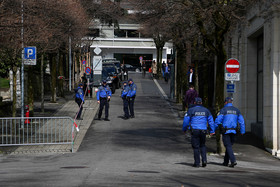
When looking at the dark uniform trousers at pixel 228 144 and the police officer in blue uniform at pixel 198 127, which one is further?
the dark uniform trousers at pixel 228 144

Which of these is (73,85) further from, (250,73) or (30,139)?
(30,139)

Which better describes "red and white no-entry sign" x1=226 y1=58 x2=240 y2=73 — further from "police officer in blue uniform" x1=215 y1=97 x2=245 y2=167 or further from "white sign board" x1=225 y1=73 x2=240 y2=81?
"police officer in blue uniform" x1=215 y1=97 x2=245 y2=167

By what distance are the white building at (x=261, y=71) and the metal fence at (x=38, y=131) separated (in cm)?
651

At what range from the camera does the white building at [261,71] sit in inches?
679

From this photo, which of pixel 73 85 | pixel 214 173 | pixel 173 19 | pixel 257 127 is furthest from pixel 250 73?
pixel 73 85

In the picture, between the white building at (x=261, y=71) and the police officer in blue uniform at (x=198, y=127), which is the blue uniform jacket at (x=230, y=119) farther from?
the white building at (x=261, y=71)

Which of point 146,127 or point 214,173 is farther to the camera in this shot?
point 146,127

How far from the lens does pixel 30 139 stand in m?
17.1

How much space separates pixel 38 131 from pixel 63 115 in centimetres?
906

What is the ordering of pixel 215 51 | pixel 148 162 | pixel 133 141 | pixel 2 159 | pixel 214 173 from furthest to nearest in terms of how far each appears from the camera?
pixel 133 141
pixel 215 51
pixel 2 159
pixel 148 162
pixel 214 173

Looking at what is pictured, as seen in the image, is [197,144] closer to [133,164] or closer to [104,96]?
[133,164]

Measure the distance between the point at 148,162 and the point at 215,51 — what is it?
15.8 feet

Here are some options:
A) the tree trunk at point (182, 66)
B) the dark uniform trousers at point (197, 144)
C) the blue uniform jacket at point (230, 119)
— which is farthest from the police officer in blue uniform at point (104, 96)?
the dark uniform trousers at point (197, 144)

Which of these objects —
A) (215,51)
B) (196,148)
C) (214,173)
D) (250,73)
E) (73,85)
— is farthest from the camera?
(73,85)
